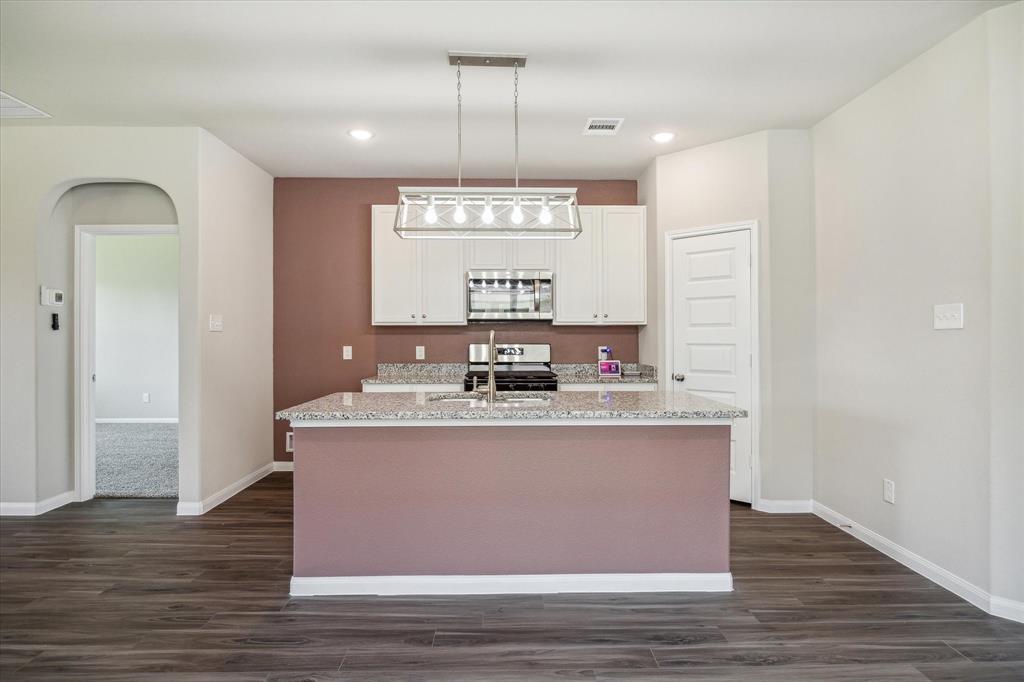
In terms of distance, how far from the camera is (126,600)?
8.66 feet

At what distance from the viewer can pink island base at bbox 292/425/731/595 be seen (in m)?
2.70

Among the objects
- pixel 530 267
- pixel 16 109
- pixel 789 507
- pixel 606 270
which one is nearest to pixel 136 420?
pixel 16 109

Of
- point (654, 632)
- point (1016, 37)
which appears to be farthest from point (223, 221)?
point (1016, 37)

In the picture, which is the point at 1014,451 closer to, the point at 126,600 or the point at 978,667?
the point at 978,667

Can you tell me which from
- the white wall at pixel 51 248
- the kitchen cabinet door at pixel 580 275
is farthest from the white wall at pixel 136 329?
the kitchen cabinet door at pixel 580 275

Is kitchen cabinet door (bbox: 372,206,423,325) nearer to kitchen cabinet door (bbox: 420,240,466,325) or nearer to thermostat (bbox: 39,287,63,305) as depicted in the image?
kitchen cabinet door (bbox: 420,240,466,325)

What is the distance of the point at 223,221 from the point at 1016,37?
481 centimetres

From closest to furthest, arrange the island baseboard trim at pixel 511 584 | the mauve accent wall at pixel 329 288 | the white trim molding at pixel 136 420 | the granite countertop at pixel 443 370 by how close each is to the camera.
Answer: the island baseboard trim at pixel 511 584
the granite countertop at pixel 443 370
the mauve accent wall at pixel 329 288
the white trim molding at pixel 136 420

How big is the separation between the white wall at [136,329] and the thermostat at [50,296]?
408cm

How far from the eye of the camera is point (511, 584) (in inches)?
106

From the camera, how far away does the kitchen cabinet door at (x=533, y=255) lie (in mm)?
4918

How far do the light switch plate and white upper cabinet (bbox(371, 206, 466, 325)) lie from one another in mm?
Result: 3326

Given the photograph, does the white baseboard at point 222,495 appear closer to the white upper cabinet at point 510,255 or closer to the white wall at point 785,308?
the white upper cabinet at point 510,255

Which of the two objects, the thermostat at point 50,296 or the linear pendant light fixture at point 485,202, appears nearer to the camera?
the linear pendant light fixture at point 485,202
